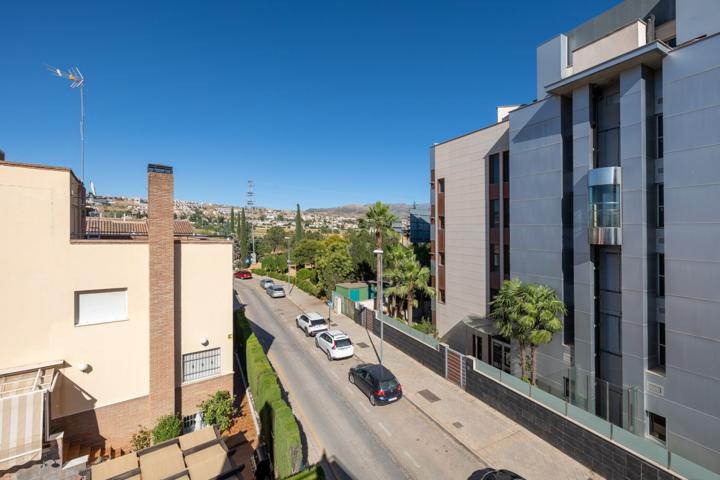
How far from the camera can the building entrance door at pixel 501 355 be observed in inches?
770

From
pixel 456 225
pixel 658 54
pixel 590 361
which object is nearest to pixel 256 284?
pixel 456 225

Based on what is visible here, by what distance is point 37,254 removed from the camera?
11.0 meters

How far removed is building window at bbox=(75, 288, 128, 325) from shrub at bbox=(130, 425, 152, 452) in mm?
4393

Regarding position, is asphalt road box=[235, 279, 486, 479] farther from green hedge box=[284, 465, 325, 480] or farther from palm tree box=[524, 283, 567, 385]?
palm tree box=[524, 283, 567, 385]

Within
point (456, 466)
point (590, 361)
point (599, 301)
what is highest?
point (599, 301)

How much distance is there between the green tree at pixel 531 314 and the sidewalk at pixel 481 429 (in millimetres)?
3156

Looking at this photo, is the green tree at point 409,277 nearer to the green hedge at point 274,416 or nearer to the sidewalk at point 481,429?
the sidewalk at point 481,429

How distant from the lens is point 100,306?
12164 mm

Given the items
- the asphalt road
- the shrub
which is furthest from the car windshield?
the shrub

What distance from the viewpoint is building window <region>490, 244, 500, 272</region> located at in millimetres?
20922

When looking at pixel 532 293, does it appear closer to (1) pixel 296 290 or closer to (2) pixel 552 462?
(2) pixel 552 462

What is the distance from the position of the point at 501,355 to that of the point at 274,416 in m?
14.5

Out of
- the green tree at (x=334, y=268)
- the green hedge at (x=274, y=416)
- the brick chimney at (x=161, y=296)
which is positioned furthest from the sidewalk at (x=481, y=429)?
the green tree at (x=334, y=268)

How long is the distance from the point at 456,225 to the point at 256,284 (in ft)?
116
